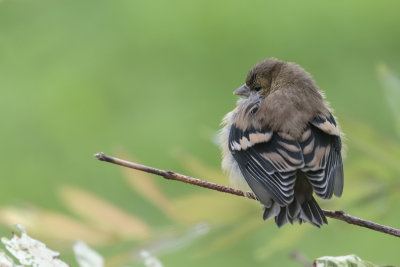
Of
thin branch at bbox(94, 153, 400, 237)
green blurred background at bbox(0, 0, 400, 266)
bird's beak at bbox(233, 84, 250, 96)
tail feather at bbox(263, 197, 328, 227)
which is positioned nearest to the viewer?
thin branch at bbox(94, 153, 400, 237)

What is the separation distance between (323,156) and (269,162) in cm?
11

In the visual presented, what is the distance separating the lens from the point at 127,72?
3.39m

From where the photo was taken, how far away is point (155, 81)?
10.7 feet

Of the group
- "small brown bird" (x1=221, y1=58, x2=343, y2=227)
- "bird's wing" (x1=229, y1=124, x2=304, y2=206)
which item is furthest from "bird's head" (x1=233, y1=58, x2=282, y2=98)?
"bird's wing" (x1=229, y1=124, x2=304, y2=206)

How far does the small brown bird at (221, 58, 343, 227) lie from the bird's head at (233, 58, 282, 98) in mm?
125

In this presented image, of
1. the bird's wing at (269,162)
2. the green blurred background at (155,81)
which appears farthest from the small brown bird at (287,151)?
the green blurred background at (155,81)

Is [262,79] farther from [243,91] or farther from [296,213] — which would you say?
[296,213]

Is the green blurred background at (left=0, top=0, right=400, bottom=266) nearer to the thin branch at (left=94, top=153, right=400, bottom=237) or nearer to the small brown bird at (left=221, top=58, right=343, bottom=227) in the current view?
the small brown bird at (left=221, top=58, right=343, bottom=227)

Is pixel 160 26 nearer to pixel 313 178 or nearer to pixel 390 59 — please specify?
pixel 390 59

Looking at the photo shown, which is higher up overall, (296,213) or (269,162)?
(269,162)

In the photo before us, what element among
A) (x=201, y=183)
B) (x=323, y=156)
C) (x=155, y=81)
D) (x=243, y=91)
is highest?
(x=155, y=81)

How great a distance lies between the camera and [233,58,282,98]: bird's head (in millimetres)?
1829

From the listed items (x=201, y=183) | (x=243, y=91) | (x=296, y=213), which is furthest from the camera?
(x=243, y=91)

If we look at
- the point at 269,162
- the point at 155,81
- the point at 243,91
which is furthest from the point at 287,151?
the point at 155,81
